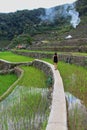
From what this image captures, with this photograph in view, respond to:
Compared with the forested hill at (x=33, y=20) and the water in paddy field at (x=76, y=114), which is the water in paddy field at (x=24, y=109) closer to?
the water in paddy field at (x=76, y=114)

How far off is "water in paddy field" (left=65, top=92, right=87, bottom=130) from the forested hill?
65653 mm

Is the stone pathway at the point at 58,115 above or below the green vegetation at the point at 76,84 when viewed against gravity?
below

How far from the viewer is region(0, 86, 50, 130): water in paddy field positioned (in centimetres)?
755

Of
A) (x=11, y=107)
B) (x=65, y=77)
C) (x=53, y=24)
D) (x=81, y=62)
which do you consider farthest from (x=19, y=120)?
(x=53, y=24)

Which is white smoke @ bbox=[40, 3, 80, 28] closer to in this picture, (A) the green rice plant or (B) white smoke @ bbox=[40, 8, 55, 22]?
(B) white smoke @ bbox=[40, 8, 55, 22]

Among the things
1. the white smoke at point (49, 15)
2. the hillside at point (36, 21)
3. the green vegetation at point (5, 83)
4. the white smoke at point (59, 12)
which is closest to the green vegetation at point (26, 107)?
the green vegetation at point (5, 83)

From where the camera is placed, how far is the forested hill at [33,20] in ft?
273

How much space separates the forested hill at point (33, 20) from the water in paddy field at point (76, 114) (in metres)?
65.7

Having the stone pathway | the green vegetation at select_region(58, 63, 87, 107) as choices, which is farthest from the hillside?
the stone pathway

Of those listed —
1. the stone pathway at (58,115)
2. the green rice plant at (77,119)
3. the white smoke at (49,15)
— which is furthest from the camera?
the white smoke at (49,15)

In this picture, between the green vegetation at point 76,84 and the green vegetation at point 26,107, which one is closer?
the green vegetation at point 26,107

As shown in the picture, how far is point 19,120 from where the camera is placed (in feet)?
25.9

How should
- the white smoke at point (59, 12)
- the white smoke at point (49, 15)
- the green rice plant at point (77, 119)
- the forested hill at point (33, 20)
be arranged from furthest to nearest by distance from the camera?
the white smoke at point (49, 15)
the white smoke at point (59, 12)
the forested hill at point (33, 20)
the green rice plant at point (77, 119)

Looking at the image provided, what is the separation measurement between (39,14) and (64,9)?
35.9 ft
